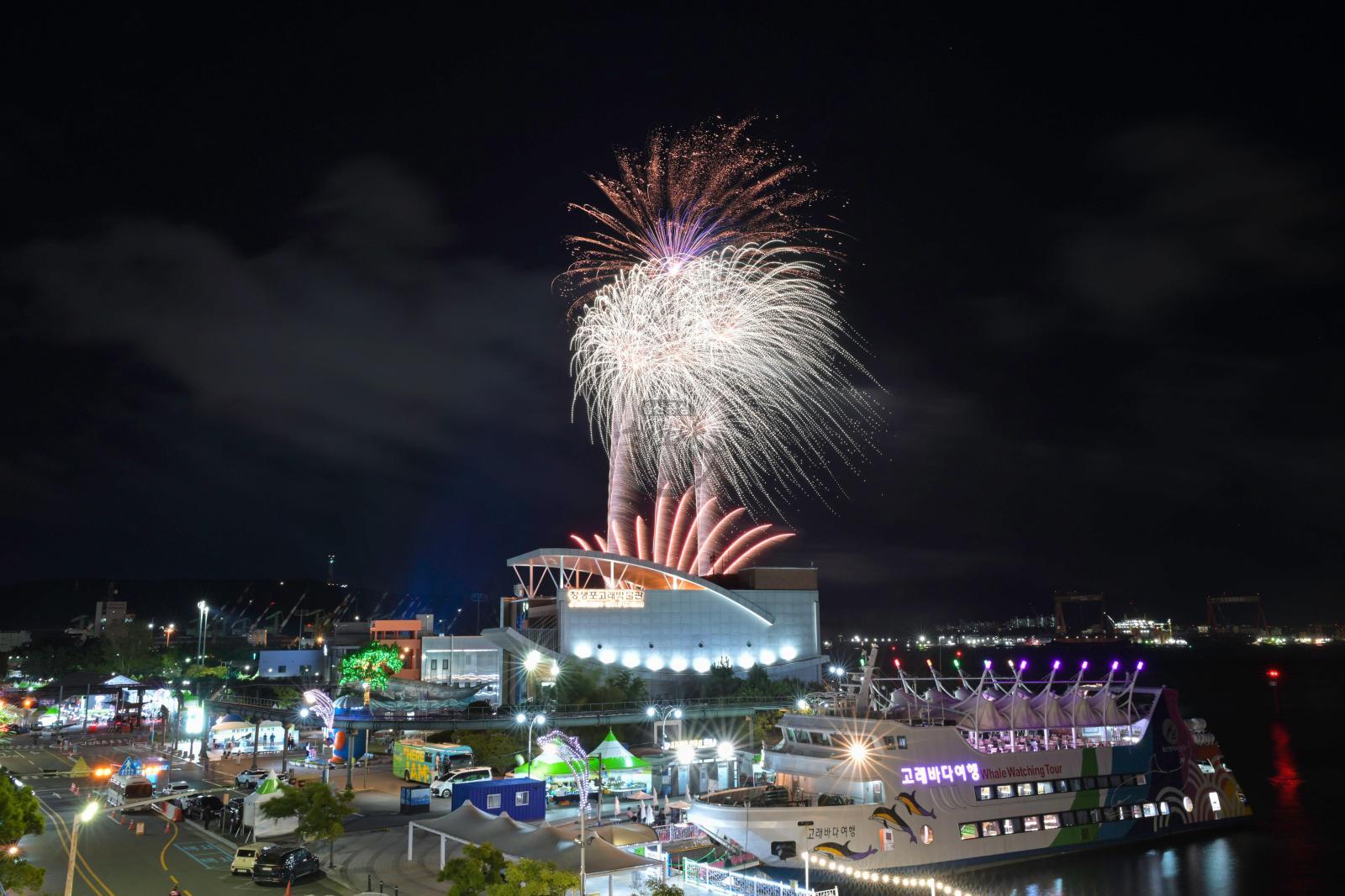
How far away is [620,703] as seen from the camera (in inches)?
2351

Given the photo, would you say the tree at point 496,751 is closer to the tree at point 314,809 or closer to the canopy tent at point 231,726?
the tree at point 314,809

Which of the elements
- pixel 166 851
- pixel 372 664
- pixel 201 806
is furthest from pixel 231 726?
pixel 166 851

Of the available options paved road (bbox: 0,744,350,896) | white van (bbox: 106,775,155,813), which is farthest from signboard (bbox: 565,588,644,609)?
paved road (bbox: 0,744,350,896)

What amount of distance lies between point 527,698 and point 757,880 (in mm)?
41317

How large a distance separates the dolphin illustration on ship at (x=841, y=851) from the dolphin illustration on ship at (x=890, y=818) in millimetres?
1120

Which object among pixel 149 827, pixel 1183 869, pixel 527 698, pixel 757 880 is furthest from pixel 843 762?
pixel 527 698

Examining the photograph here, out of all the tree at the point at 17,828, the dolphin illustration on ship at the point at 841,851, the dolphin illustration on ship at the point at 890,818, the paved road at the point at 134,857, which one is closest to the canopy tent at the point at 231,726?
the paved road at the point at 134,857

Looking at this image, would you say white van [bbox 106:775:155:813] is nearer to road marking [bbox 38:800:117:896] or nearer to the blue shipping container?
road marking [bbox 38:800:117:896]

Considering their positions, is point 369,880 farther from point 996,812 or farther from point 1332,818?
point 1332,818

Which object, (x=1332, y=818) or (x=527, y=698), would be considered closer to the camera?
(x=1332, y=818)

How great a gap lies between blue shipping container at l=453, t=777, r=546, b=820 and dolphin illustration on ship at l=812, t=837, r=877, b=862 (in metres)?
10.3

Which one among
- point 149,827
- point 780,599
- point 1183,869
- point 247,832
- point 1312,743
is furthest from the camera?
point 1312,743

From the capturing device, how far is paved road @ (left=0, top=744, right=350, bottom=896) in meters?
24.5

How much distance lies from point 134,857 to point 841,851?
2326 centimetres
